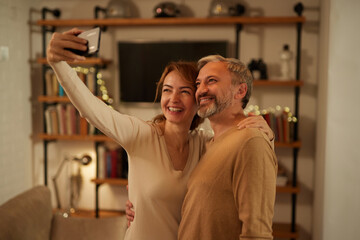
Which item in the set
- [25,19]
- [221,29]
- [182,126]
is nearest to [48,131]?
[25,19]

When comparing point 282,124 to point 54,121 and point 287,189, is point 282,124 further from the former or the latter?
point 54,121

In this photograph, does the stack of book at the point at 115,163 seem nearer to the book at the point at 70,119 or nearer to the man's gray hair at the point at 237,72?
the book at the point at 70,119

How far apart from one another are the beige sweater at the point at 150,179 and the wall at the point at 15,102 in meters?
2.32

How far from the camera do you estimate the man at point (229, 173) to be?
1.13 metres

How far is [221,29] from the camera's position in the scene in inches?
137

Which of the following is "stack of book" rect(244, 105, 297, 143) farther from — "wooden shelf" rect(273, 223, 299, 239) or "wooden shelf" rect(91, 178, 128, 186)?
"wooden shelf" rect(91, 178, 128, 186)

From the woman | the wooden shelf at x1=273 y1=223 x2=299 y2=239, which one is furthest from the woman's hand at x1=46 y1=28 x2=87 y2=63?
the wooden shelf at x1=273 y1=223 x2=299 y2=239

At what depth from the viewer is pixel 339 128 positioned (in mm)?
2379

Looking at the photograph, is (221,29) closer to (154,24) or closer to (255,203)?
(154,24)

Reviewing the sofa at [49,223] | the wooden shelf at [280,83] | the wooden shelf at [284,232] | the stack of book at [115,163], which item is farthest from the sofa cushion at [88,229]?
the wooden shelf at [280,83]

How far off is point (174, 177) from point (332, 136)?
1.65 m

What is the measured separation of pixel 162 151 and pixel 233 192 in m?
0.41

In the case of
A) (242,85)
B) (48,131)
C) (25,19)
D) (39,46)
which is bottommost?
(48,131)

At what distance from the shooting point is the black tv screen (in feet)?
11.2
